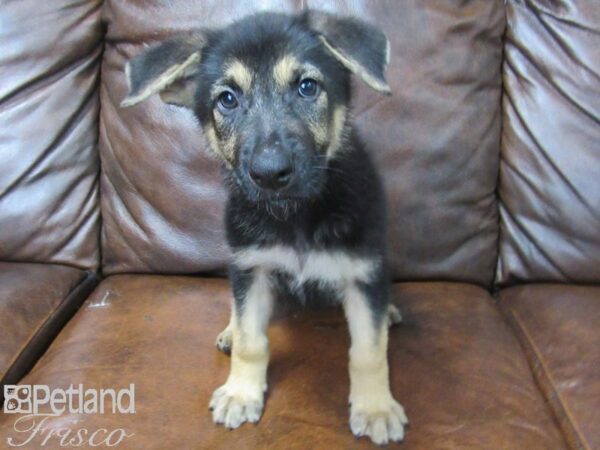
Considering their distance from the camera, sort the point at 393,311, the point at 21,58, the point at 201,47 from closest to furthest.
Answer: the point at 201,47 < the point at 393,311 < the point at 21,58

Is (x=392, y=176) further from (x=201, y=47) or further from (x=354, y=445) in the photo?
(x=354, y=445)

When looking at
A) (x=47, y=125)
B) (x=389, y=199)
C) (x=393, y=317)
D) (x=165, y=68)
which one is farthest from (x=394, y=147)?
(x=47, y=125)

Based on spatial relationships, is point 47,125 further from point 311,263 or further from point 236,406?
point 236,406

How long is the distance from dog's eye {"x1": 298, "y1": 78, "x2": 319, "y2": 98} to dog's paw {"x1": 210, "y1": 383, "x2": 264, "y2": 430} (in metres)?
0.89

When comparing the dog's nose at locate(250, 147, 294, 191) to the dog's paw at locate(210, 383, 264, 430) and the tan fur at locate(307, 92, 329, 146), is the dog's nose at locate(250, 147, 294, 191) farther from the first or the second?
the dog's paw at locate(210, 383, 264, 430)

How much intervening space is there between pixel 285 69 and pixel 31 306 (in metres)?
1.25

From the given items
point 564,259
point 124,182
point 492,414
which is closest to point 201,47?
point 124,182

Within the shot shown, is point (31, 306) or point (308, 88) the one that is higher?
point (308, 88)

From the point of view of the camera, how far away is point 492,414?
164 cm

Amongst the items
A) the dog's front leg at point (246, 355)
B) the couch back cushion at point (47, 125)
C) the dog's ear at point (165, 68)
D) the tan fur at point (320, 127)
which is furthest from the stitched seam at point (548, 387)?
the couch back cushion at point (47, 125)

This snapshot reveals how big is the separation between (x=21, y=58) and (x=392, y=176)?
62.9 inches

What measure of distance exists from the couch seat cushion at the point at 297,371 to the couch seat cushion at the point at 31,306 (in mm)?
57

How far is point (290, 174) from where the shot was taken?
155cm

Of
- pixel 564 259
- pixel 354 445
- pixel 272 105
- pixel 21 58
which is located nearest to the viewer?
pixel 354 445
